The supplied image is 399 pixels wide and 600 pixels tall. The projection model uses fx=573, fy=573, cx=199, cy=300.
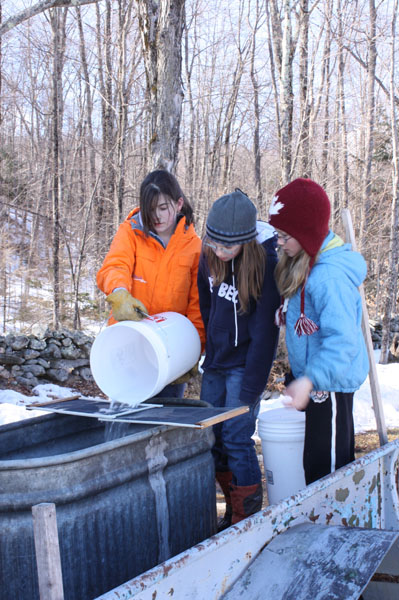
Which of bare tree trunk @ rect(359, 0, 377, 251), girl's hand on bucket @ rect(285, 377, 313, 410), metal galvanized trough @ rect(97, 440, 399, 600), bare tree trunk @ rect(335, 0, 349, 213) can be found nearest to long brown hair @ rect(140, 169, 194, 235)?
girl's hand on bucket @ rect(285, 377, 313, 410)

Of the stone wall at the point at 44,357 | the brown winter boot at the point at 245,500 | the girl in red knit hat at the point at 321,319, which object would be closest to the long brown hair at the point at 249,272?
the girl in red knit hat at the point at 321,319

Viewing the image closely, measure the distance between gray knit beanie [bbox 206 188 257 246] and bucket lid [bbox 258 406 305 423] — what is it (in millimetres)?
834

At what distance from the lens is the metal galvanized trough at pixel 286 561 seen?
1521 mm

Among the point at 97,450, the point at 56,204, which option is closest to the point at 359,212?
the point at 56,204

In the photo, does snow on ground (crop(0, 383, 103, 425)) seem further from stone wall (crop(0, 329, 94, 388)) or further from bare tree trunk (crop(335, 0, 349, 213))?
bare tree trunk (crop(335, 0, 349, 213))

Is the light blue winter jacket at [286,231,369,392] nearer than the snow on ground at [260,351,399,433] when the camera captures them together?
Yes

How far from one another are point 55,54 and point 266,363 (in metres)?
11.5

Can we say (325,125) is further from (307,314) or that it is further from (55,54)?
(307,314)

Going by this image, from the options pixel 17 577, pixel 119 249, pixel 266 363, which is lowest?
pixel 17 577

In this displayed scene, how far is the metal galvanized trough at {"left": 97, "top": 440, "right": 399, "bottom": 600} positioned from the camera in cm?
152

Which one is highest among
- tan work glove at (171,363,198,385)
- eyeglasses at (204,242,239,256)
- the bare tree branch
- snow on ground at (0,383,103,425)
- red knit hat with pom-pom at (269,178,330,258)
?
the bare tree branch

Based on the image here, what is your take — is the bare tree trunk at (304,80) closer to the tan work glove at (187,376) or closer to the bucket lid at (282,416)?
the tan work glove at (187,376)

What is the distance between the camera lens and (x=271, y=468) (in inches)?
106

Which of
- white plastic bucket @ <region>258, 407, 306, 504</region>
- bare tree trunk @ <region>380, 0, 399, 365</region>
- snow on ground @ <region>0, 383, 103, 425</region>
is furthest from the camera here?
bare tree trunk @ <region>380, 0, 399, 365</region>
